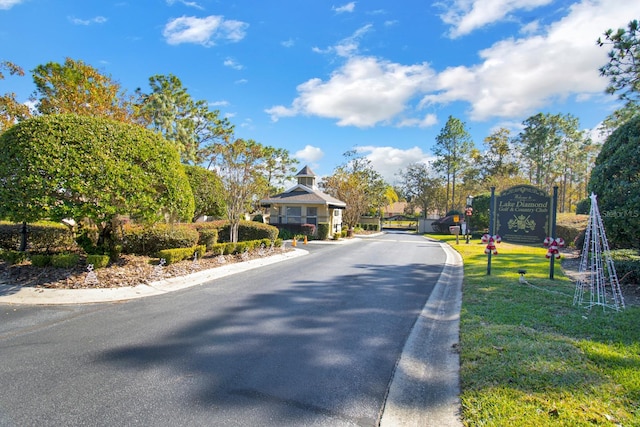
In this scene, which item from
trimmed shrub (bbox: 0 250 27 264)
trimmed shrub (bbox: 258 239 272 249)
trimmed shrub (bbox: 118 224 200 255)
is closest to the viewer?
trimmed shrub (bbox: 0 250 27 264)

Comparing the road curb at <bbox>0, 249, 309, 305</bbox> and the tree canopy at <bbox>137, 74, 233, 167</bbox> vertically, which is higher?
the tree canopy at <bbox>137, 74, 233, 167</bbox>

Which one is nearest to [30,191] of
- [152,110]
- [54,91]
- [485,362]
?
[485,362]

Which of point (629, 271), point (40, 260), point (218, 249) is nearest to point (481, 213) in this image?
point (629, 271)

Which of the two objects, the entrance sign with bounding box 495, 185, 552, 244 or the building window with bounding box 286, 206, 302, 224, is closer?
the entrance sign with bounding box 495, 185, 552, 244

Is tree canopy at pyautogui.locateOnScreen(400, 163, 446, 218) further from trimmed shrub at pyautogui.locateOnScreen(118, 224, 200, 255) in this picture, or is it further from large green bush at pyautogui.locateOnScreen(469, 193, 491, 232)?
trimmed shrub at pyautogui.locateOnScreen(118, 224, 200, 255)

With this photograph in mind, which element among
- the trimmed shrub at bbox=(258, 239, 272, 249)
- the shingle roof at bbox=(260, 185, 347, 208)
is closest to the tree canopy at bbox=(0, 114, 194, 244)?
the trimmed shrub at bbox=(258, 239, 272, 249)

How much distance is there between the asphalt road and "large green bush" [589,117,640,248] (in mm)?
4497

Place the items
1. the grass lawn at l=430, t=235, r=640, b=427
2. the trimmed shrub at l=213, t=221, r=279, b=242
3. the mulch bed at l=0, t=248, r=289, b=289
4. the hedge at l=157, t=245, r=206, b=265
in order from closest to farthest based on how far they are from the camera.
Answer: the grass lawn at l=430, t=235, r=640, b=427 → the mulch bed at l=0, t=248, r=289, b=289 → the hedge at l=157, t=245, r=206, b=265 → the trimmed shrub at l=213, t=221, r=279, b=242

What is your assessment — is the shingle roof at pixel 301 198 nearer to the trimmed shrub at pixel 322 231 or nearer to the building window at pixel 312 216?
the building window at pixel 312 216

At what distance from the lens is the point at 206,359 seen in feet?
13.2

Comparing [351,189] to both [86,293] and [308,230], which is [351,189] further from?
[86,293]

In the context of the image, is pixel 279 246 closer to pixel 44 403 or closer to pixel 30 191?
pixel 30 191

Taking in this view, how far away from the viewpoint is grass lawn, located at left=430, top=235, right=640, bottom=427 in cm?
284

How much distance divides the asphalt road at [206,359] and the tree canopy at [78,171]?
2.24m
